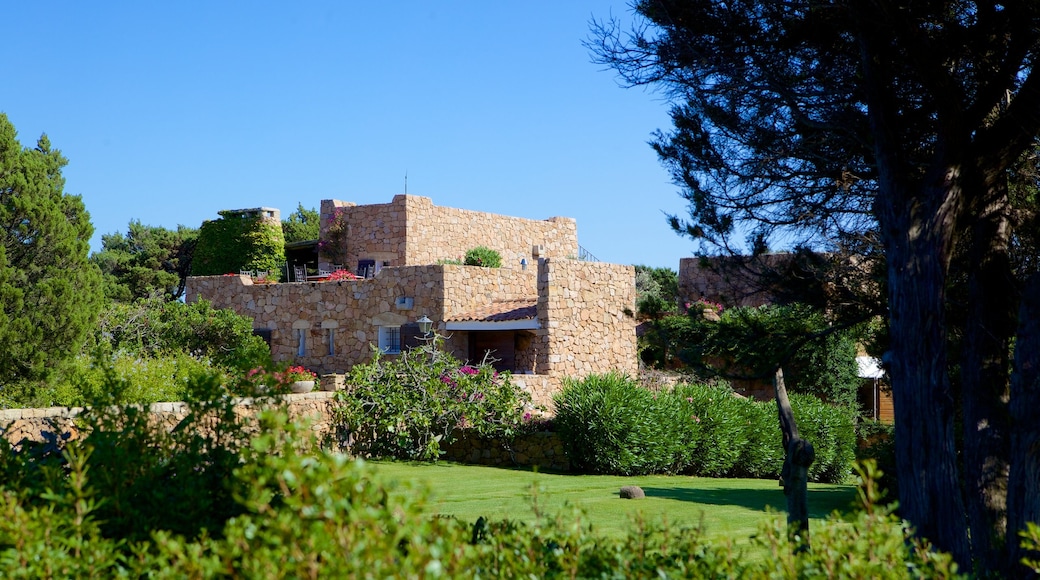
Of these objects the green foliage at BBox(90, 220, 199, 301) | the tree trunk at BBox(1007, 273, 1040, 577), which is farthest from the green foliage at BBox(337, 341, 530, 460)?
the green foliage at BBox(90, 220, 199, 301)

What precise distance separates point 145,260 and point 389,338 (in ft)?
77.6

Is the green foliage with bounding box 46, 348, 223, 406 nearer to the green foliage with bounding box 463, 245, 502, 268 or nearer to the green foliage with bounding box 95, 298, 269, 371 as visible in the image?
the green foliage with bounding box 95, 298, 269, 371

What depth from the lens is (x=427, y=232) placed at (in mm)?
32500

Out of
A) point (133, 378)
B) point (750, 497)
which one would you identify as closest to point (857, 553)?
point (750, 497)

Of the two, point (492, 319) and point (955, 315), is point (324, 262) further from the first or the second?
point (955, 315)

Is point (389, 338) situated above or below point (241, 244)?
below

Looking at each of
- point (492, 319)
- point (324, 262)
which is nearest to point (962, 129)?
point (492, 319)

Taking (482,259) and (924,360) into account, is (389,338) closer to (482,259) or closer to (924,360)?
(482,259)

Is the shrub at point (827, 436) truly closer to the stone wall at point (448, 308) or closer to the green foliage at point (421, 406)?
the green foliage at point (421, 406)

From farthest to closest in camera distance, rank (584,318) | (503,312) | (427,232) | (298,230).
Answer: (298,230) → (427,232) → (503,312) → (584,318)

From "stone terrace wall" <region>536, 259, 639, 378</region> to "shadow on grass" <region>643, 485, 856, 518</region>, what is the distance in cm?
895

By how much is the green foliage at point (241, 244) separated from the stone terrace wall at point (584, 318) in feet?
49.6

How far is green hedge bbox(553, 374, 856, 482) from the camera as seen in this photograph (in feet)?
55.2

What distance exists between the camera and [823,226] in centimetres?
851
